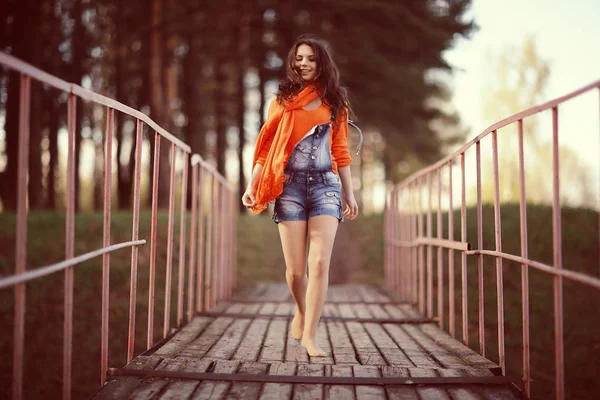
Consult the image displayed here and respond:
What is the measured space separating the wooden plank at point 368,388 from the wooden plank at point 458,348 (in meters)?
0.63

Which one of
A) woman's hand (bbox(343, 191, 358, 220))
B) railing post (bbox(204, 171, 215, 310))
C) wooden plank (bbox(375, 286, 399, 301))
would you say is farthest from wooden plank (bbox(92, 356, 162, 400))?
wooden plank (bbox(375, 286, 399, 301))

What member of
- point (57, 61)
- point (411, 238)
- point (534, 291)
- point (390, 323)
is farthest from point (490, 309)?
point (57, 61)

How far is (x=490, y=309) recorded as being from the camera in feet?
31.2

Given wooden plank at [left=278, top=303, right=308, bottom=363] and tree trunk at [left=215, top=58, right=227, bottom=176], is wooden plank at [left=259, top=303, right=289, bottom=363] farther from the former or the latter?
tree trunk at [left=215, top=58, right=227, bottom=176]

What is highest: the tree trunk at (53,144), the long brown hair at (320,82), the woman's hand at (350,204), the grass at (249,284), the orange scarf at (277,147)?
the tree trunk at (53,144)

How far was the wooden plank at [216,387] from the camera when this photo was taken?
3045mm

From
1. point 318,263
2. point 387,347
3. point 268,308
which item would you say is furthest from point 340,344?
point 268,308

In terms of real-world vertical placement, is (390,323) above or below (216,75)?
below

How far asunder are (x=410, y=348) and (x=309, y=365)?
1.02 m

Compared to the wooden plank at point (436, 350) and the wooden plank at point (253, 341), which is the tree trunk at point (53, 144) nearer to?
the wooden plank at point (253, 341)

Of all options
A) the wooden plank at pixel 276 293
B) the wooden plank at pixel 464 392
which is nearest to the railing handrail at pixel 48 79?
the wooden plank at pixel 464 392

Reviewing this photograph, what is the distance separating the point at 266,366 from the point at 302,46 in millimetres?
1917

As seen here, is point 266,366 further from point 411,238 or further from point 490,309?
point 490,309

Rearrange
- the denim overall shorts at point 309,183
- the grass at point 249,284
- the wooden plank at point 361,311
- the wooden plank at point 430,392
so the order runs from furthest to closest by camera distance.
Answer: the grass at point 249,284
the wooden plank at point 361,311
the denim overall shorts at point 309,183
the wooden plank at point 430,392
